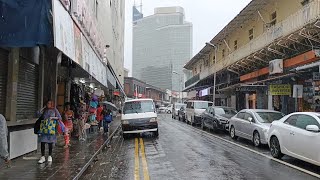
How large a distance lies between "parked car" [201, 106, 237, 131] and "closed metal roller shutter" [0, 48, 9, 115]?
47.8ft

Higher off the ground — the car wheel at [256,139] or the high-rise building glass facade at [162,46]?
the high-rise building glass facade at [162,46]

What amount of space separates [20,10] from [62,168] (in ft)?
12.6

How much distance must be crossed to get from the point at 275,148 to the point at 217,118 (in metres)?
11.0

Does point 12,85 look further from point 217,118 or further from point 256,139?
point 217,118

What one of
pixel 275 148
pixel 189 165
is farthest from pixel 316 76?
pixel 189 165

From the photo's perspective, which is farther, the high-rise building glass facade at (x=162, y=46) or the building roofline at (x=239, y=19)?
the high-rise building glass facade at (x=162, y=46)

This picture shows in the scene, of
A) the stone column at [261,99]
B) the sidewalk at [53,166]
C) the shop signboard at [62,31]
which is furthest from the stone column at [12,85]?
the stone column at [261,99]

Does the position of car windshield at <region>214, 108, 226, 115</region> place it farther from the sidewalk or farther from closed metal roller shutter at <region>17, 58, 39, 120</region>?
closed metal roller shutter at <region>17, 58, 39, 120</region>

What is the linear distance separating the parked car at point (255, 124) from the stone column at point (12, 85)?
900 cm

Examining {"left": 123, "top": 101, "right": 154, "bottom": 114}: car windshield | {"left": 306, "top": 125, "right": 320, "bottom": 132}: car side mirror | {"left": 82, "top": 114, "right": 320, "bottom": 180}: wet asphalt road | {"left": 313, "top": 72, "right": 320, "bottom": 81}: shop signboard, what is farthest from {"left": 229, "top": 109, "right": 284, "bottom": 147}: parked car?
{"left": 306, "top": 125, "right": 320, "bottom": 132}: car side mirror

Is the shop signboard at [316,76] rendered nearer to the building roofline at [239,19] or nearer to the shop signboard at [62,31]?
the building roofline at [239,19]

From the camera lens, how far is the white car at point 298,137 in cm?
1023

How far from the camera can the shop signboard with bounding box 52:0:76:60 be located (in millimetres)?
8570

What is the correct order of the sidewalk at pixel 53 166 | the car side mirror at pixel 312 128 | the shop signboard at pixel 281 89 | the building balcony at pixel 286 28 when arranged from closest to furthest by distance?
1. the sidewalk at pixel 53 166
2. the car side mirror at pixel 312 128
3. the building balcony at pixel 286 28
4. the shop signboard at pixel 281 89
